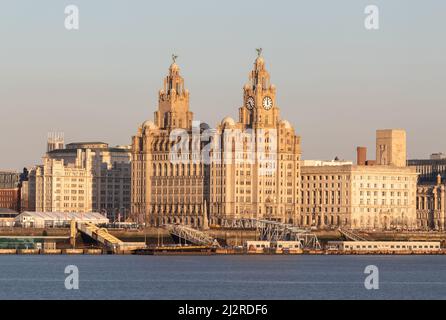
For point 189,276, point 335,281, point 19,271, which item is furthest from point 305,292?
point 19,271

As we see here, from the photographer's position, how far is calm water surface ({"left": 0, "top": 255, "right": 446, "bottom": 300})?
409 feet

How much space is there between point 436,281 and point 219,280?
2133 cm

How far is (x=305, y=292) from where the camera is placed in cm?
12838

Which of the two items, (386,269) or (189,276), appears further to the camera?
(386,269)

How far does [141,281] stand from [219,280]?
8417mm

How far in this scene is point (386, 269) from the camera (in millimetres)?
173500

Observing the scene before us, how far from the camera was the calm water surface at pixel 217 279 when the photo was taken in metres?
125

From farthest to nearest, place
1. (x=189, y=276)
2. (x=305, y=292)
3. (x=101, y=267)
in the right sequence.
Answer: (x=101, y=267)
(x=189, y=276)
(x=305, y=292)

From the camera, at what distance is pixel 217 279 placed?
486 feet
